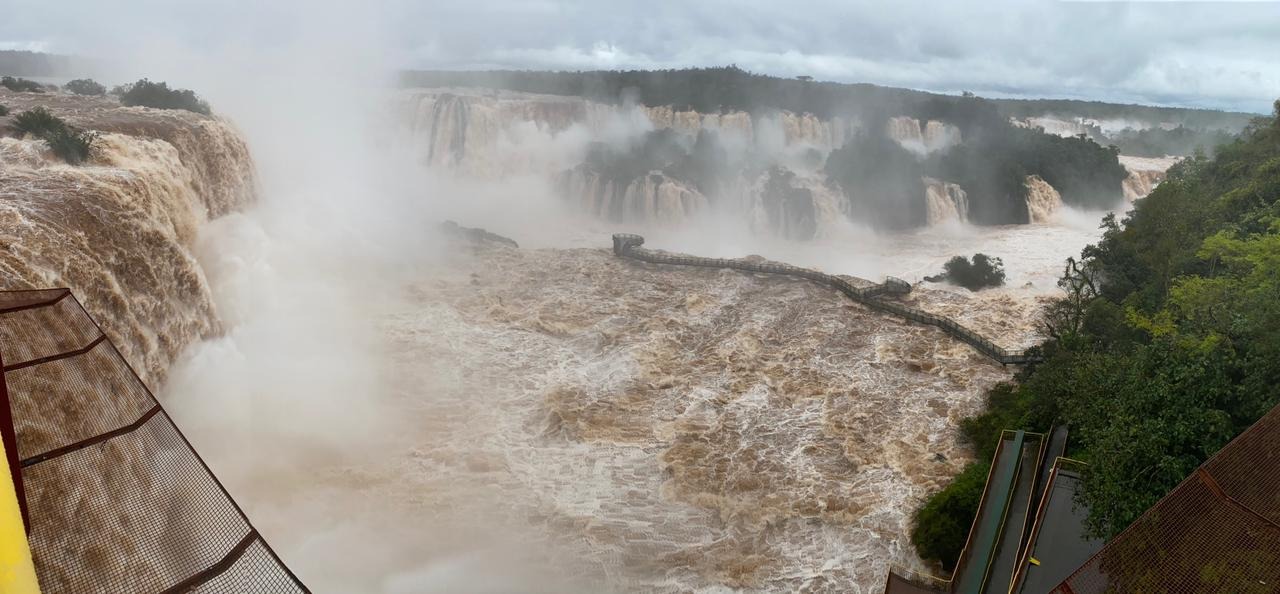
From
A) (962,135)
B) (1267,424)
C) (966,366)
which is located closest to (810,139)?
(962,135)

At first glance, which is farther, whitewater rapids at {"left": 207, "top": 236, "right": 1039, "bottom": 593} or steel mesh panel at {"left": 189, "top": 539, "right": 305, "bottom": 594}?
whitewater rapids at {"left": 207, "top": 236, "right": 1039, "bottom": 593}

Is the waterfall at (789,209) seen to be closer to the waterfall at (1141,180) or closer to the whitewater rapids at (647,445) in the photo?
the whitewater rapids at (647,445)

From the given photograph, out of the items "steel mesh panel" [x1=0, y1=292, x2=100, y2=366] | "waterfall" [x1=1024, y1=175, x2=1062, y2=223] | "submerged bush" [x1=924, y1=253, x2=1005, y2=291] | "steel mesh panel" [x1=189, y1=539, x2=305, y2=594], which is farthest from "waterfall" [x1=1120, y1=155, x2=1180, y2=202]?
"steel mesh panel" [x1=0, y1=292, x2=100, y2=366]

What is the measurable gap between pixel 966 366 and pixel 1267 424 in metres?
13.1

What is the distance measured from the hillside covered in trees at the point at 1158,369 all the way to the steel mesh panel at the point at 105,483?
31.6 ft

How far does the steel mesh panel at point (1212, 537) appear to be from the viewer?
550cm

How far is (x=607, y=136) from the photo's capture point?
4856cm

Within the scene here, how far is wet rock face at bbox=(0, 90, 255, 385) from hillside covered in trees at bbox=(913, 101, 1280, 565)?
13.9 m

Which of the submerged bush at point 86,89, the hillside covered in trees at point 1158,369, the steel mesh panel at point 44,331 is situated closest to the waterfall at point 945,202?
the hillside covered in trees at point 1158,369

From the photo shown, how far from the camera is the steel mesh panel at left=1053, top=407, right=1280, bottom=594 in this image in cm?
550

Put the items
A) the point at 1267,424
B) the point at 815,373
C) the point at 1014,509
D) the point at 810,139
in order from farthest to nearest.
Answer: the point at 810,139 < the point at 815,373 < the point at 1014,509 < the point at 1267,424

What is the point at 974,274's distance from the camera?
27.4 meters

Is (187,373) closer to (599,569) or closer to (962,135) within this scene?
(599,569)

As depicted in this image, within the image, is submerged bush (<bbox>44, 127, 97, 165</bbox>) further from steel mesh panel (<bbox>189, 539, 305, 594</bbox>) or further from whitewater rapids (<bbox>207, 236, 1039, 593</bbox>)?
steel mesh panel (<bbox>189, 539, 305, 594</bbox>)
